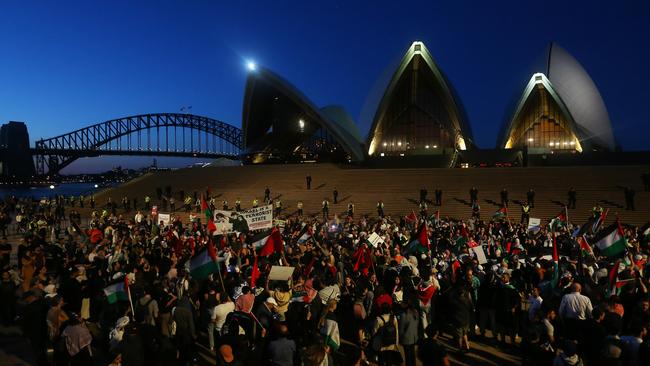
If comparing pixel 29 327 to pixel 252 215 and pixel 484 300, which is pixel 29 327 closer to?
pixel 252 215

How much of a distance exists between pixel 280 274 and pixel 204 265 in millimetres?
1066

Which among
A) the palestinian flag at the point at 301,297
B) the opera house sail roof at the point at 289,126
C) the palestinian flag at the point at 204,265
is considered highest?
the opera house sail roof at the point at 289,126

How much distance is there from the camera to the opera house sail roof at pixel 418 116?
45.0 meters

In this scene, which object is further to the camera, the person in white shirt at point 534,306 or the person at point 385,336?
the person in white shirt at point 534,306

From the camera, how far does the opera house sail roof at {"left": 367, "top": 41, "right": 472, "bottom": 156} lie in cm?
4503

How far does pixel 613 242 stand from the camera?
788 cm

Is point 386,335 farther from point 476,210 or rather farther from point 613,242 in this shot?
point 476,210

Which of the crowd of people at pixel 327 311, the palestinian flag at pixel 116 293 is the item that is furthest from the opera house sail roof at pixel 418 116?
the palestinian flag at pixel 116 293

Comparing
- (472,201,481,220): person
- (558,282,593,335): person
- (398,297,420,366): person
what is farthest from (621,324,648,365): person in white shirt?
(472,201,481,220): person

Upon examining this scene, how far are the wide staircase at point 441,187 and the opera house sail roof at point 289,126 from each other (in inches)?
470

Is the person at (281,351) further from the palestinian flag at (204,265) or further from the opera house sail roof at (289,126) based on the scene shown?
the opera house sail roof at (289,126)

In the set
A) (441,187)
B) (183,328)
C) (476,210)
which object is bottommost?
(476,210)

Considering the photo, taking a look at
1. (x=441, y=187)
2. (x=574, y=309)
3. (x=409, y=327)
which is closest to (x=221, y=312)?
(x=409, y=327)

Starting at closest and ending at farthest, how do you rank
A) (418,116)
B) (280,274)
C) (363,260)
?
1. (280,274)
2. (363,260)
3. (418,116)
